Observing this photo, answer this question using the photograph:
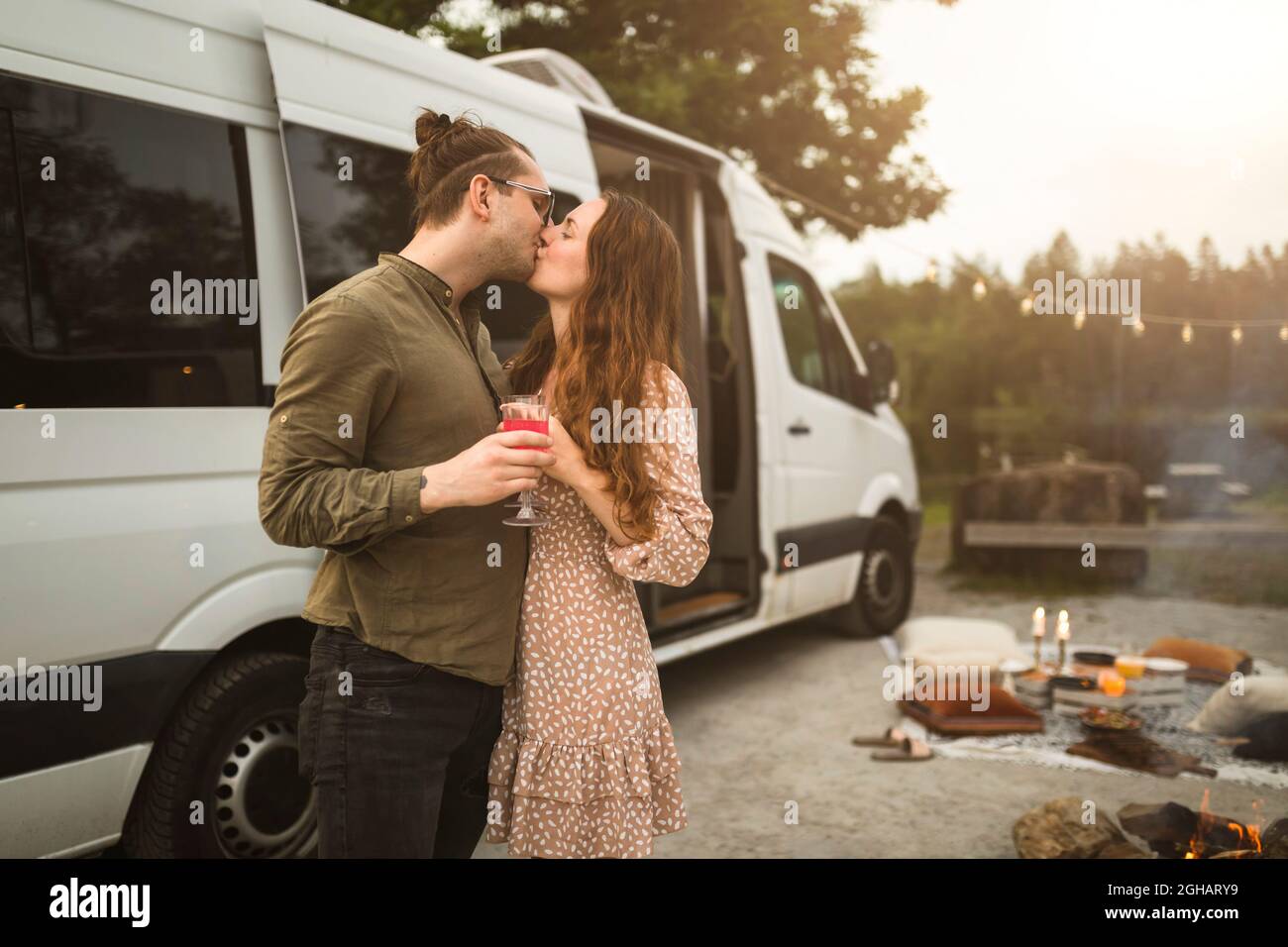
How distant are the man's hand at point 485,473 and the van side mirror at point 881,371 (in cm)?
499

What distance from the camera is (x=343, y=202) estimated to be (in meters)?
3.23

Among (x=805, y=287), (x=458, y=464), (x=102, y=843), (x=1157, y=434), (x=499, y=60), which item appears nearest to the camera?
(x=458, y=464)

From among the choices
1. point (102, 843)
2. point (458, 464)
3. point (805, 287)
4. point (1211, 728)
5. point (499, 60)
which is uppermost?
point (499, 60)

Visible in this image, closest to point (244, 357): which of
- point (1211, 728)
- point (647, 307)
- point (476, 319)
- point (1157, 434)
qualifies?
point (476, 319)

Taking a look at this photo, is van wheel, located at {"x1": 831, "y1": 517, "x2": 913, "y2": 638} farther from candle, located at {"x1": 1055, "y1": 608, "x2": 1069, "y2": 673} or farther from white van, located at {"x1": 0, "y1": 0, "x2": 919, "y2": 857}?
white van, located at {"x1": 0, "y1": 0, "x2": 919, "y2": 857}

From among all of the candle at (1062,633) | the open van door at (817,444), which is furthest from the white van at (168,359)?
the candle at (1062,633)

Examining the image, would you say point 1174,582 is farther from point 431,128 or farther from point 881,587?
point 431,128

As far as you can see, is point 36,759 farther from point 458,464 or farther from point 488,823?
point 458,464

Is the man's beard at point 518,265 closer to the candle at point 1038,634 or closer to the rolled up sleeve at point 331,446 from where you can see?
the rolled up sleeve at point 331,446

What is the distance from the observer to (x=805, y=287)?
6.23 m

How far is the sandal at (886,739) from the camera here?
4773 millimetres

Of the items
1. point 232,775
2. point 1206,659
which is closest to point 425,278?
point 232,775

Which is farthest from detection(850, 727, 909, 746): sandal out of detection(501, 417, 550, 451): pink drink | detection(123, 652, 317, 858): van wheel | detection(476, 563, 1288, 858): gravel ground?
detection(501, 417, 550, 451): pink drink

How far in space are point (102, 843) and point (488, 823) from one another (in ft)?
4.17
